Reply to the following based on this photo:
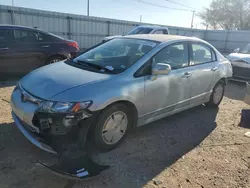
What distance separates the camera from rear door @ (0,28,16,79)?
19.9 feet

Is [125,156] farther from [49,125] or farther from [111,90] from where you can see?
[49,125]

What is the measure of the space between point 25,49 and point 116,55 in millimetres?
3821

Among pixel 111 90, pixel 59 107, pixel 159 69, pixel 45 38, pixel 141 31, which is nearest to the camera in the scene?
pixel 59 107

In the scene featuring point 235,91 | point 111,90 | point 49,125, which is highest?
point 111,90

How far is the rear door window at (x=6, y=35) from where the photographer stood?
6.12 meters

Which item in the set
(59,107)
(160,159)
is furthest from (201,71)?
(59,107)

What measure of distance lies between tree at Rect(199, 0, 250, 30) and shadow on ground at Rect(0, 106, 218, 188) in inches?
1553

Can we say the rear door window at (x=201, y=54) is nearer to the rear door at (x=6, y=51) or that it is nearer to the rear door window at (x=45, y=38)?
the rear door window at (x=45, y=38)

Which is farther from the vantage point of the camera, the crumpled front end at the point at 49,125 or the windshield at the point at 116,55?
the windshield at the point at 116,55

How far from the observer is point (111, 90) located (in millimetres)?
2889

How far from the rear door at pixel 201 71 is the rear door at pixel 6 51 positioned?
484 centimetres

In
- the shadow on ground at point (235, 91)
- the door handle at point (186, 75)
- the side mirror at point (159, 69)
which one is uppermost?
the side mirror at point (159, 69)

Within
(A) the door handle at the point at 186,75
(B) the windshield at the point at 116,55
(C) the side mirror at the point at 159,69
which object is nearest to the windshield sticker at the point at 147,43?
(B) the windshield at the point at 116,55

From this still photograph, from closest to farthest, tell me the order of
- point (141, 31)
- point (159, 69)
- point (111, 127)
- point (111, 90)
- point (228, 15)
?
point (111, 90), point (111, 127), point (159, 69), point (141, 31), point (228, 15)
